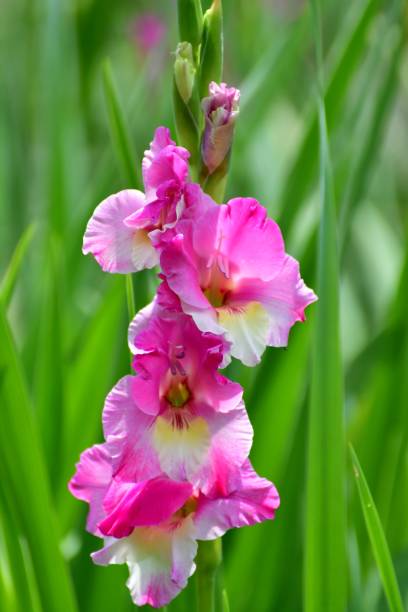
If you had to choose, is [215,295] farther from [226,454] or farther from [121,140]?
[121,140]

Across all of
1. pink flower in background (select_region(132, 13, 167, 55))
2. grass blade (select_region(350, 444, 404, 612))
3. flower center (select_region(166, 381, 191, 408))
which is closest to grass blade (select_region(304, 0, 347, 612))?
grass blade (select_region(350, 444, 404, 612))

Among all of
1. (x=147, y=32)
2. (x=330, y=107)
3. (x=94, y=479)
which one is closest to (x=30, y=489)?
(x=94, y=479)

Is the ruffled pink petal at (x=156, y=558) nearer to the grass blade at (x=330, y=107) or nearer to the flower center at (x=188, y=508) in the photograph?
the flower center at (x=188, y=508)

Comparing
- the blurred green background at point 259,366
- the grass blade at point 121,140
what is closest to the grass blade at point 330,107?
the blurred green background at point 259,366

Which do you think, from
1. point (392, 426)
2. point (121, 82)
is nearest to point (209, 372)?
point (392, 426)

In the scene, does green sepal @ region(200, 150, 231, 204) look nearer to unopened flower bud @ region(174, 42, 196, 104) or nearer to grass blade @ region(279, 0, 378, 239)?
unopened flower bud @ region(174, 42, 196, 104)
